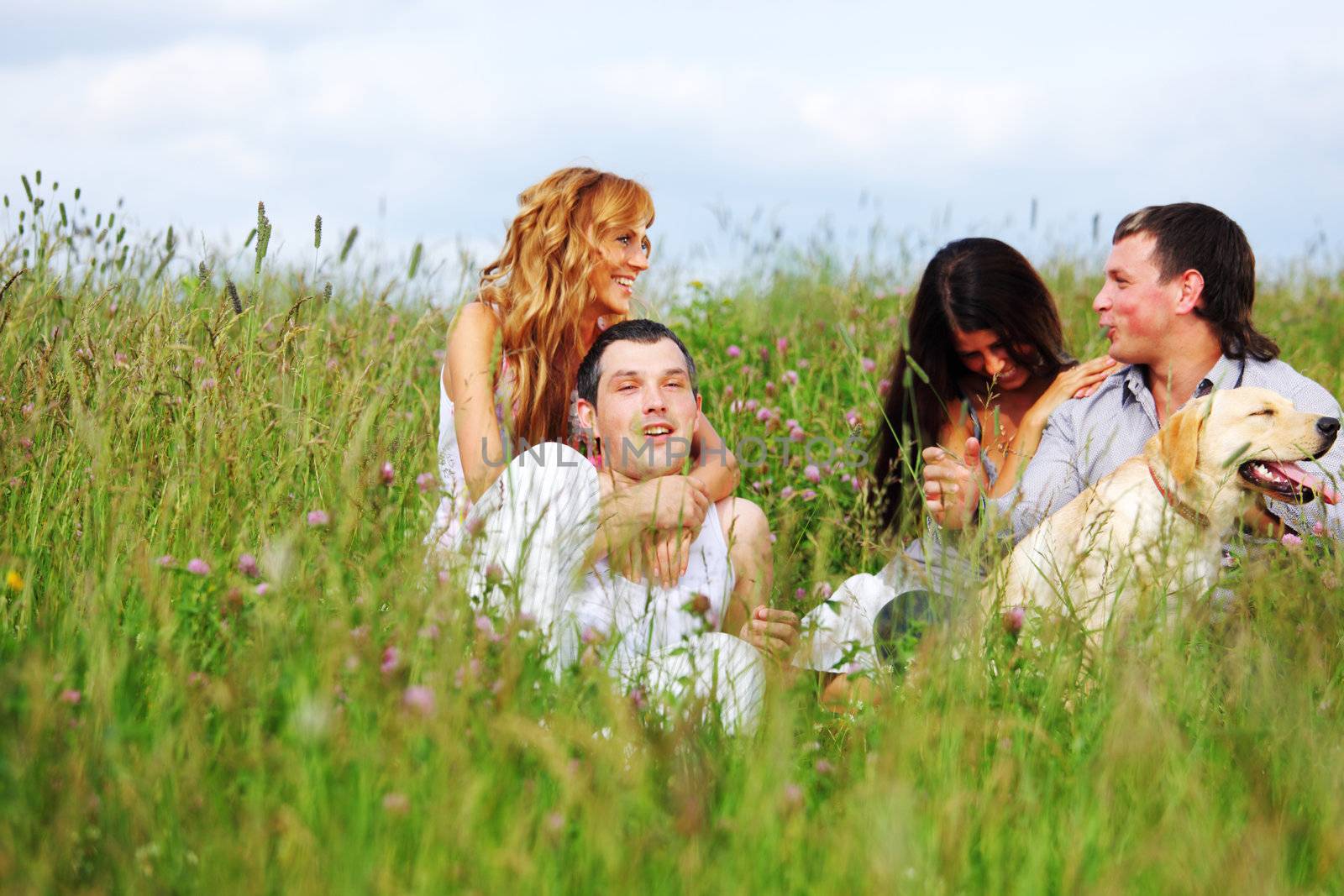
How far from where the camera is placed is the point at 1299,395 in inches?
142

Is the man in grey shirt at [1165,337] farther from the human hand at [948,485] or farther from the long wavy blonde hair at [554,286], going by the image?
the long wavy blonde hair at [554,286]

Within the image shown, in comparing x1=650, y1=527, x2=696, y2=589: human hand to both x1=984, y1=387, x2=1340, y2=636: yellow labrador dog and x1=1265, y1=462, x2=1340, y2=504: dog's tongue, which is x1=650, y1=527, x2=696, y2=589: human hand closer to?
x1=984, y1=387, x2=1340, y2=636: yellow labrador dog

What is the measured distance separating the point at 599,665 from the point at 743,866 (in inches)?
27.9

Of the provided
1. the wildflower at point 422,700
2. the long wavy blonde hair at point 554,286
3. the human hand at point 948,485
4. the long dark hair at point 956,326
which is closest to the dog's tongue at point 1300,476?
the human hand at point 948,485

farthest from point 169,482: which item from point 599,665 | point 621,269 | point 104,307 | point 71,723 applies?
point 104,307

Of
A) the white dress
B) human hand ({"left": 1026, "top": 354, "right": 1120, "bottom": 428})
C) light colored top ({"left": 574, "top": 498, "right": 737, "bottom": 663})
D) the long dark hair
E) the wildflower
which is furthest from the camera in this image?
the long dark hair

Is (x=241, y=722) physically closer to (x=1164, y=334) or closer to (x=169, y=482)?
(x=169, y=482)

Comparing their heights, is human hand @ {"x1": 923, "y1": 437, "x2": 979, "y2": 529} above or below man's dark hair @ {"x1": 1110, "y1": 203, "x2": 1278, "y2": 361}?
below

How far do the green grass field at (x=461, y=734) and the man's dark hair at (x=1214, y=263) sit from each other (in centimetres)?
82

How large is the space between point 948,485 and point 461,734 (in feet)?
6.70

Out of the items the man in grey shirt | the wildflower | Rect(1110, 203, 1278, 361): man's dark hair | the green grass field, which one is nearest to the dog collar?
the green grass field

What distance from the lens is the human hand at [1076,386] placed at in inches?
153

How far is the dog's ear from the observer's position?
316 cm

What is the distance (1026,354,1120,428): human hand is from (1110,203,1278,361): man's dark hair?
0.33 m
